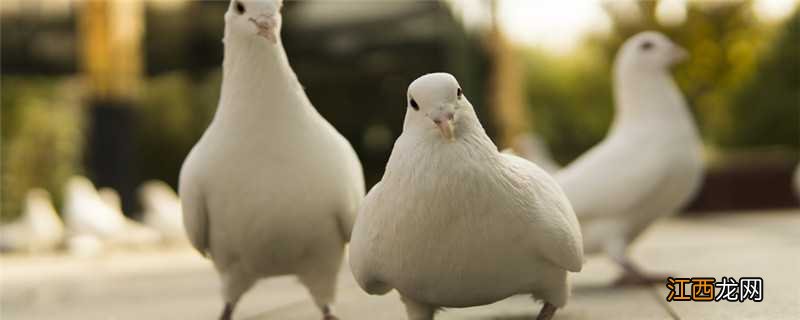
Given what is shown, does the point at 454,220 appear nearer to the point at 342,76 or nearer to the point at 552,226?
the point at 552,226

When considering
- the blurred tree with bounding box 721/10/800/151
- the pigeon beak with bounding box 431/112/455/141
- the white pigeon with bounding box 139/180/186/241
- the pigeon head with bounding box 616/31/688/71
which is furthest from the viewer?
the blurred tree with bounding box 721/10/800/151

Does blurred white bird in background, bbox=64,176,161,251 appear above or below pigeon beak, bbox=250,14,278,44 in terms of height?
below

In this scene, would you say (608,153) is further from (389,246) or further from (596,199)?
(389,246)

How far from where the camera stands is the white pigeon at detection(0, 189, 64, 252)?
8.02 m

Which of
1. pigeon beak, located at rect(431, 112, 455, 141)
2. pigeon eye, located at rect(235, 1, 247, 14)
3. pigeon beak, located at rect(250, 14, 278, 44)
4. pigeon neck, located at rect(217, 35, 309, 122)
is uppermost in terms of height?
pigeon eye, located at rect(235, 1, 247, 14)

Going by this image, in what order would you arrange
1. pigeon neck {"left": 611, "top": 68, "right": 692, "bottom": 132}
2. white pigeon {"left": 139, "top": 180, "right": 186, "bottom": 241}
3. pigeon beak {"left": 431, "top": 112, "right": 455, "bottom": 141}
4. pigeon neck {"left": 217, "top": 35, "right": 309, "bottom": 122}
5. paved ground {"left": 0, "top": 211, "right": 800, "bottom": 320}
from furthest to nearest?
white pigeon {"left": 139, "top": 180, "right": 186, "bottom": 241}, pigeon neck {"left": 611, "top": 68, "right": 692, "bottom": 132}, paved ground {"left": 0, "top": 211, "right": 800, "bottom": 320}, pigeon neck {"left": 217, "top": 35, "right": 309, "bottom": 122}, pigeon beak {"left": 431, "top": 112, "right": 455, "bottom": 141}

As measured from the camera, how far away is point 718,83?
13320 mm

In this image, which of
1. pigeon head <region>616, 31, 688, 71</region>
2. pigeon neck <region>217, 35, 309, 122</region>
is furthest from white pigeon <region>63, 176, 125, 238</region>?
pigeon neck <region>217, 35, 309, 122</region>

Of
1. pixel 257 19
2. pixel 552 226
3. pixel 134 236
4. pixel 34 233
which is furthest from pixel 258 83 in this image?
pixel 34 233

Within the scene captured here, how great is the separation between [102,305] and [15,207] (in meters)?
7.48

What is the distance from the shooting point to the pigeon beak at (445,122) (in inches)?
83.0

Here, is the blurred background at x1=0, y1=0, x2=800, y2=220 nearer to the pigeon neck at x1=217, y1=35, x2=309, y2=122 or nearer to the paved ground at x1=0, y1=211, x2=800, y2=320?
the paved ground at x1=0, y1=211, x2=800, y2=320

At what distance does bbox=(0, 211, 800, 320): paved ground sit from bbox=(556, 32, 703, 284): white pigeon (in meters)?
0.24

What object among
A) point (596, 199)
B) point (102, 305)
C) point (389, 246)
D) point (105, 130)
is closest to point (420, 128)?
point (389, 246)
